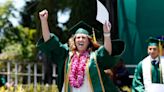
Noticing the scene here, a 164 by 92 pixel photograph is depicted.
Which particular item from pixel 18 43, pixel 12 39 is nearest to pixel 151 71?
pixel 12 39

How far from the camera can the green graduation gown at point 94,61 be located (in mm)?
5371

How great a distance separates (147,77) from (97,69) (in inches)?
38.7

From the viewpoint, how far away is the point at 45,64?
1675 centimetres

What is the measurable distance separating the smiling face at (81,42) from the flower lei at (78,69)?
0.06m

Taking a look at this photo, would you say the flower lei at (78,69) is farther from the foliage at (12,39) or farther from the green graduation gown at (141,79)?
the foliage at (12,39)

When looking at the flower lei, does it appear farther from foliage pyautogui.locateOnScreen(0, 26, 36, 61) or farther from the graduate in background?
foliage pyautogui.locateOnScreen(0, 26, 36, 61)

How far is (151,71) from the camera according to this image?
6191mm

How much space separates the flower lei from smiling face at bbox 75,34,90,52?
0.06 meters

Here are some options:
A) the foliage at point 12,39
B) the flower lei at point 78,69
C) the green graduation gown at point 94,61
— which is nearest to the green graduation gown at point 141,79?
the green graduation gown at point 94,61

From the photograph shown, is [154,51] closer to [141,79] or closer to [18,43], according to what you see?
[141,79]

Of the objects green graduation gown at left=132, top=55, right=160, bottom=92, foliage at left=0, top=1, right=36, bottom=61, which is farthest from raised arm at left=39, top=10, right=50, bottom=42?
foliage at left=0, top=1, right=36, bottom=61

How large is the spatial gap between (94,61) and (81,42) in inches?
9.6

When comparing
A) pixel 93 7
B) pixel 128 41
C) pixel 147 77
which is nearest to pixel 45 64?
pixel 93 7

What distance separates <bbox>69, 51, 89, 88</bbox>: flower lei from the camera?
5.35 metres
